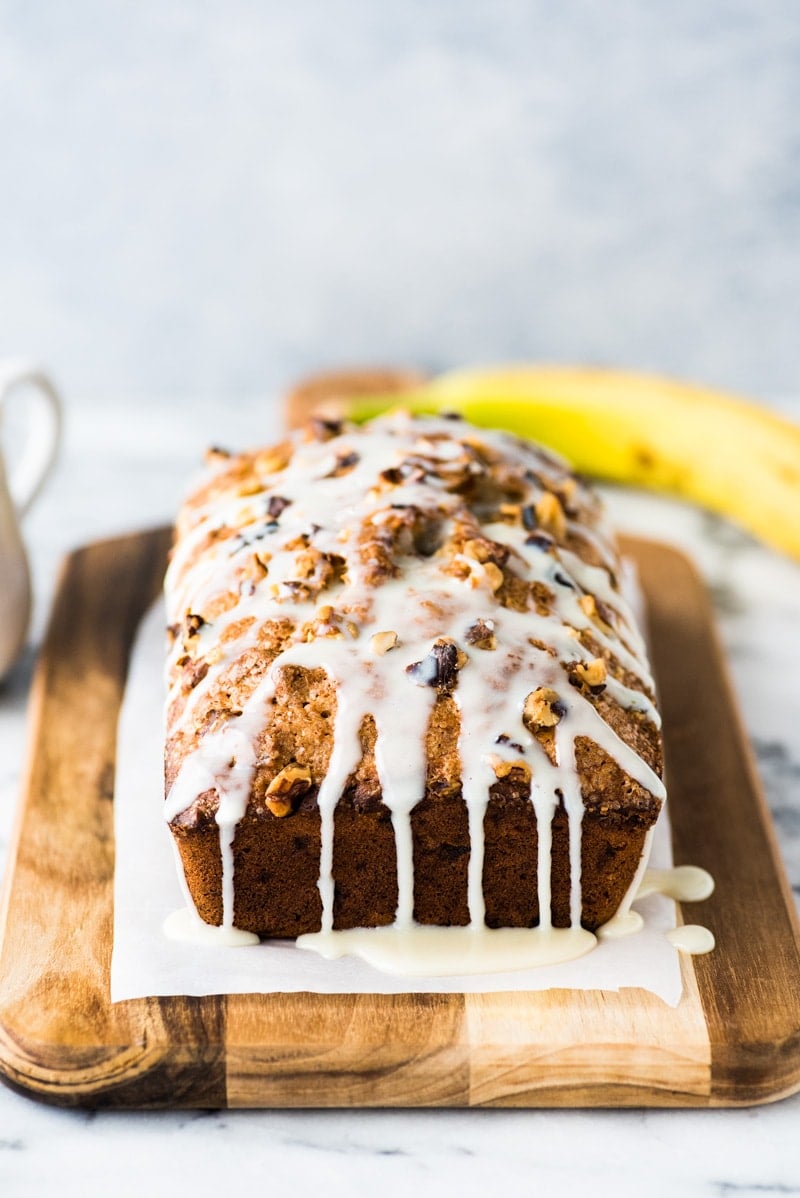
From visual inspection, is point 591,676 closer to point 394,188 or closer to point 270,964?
point 270,964

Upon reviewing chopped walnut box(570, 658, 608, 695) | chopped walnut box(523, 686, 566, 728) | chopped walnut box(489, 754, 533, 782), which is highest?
chopped walnut box(570, 658, 608, 695)

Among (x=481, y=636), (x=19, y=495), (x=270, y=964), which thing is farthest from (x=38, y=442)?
(x=270, y=964)

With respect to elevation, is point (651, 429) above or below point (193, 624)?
above

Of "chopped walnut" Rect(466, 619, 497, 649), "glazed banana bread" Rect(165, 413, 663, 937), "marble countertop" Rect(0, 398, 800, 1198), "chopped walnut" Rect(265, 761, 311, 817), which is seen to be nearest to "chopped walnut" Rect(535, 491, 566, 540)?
"glazed banana bread" Rect(165, 413, 663, 937)

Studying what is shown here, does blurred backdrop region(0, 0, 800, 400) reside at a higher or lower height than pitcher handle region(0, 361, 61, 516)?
higher

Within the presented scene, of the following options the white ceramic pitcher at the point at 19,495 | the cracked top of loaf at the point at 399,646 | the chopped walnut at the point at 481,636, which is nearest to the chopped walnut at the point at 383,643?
the cracked top of loaf at the point at 399,646

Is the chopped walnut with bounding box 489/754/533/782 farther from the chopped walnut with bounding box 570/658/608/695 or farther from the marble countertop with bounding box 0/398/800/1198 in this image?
the marble countertop with bounding box 0/398/800/1198
